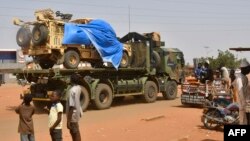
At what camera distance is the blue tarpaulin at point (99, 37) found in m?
16.4

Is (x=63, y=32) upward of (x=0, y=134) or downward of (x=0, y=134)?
upward

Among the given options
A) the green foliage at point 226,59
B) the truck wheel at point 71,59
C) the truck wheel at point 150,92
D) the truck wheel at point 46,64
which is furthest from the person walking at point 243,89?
the green foliage at point 226,59

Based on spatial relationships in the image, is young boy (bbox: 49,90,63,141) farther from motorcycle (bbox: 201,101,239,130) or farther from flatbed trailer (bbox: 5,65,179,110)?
flatbed trailer (bbox: 5,65,179,110)

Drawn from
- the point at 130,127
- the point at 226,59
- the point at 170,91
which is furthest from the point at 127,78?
the point at 226,59

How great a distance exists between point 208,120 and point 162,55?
31.6 ft

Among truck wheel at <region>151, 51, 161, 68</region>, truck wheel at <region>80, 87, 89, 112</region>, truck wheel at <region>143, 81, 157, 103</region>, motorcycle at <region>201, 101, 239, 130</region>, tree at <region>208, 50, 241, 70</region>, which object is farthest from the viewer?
tree at <region>208, 50, 241, 70</region>

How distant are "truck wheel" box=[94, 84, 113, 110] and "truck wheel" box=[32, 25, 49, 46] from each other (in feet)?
9.62

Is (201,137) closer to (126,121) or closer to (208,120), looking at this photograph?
(208,120)

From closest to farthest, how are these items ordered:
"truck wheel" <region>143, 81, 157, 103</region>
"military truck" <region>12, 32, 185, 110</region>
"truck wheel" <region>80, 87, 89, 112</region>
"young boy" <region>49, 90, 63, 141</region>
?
"young boy" <region>49, 90, 63, 141</region>, "military truck" <region>12, 32, 185, 110</region>, "truck wheel" <region>80, 87, 89, 112</region>, "truck wheel" <region>143, 81, 157, 103</region>

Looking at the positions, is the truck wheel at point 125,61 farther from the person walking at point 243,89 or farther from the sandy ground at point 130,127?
the person walking at point 243,89

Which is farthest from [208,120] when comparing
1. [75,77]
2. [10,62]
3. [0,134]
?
[10,62]

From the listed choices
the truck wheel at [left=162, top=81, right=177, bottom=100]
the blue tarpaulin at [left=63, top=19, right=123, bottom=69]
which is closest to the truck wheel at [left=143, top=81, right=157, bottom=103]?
the truck wheel at [left=162, top=81, right=177, bottom=100]

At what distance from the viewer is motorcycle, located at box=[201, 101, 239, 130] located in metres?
10.8

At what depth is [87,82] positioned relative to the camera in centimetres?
1650
